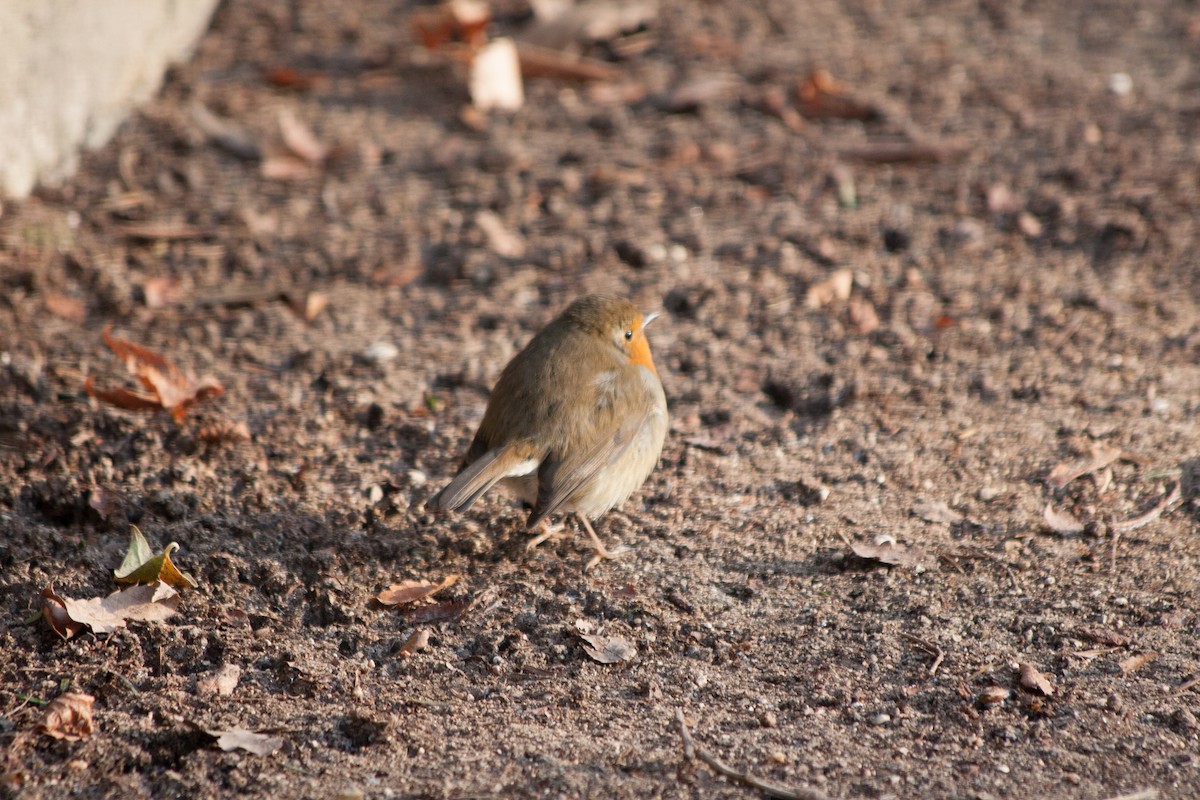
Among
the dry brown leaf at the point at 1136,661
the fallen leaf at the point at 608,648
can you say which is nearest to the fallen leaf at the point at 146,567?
the fallen leaf at the point at 608,648

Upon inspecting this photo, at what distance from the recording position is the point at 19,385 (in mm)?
4445

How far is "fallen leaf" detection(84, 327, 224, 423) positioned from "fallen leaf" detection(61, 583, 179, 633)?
1.00 m

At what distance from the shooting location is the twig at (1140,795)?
2834mm

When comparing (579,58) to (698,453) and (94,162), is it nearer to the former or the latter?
(94,162)

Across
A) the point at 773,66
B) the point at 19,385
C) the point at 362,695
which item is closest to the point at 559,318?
the point at 362,695

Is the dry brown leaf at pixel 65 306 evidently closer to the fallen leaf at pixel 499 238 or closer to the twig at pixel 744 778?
the fallen leaf at pixel 499 238

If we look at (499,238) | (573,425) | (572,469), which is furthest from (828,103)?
(572,469)

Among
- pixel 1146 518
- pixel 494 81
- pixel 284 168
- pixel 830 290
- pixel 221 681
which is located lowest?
pixel 1146 518

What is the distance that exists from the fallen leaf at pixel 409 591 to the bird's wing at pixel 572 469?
0.34 meters

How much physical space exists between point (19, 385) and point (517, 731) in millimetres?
2482

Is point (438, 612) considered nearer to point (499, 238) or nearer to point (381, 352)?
point (381, 352)

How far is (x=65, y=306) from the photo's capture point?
5.13 metres

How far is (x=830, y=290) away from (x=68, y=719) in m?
3.53

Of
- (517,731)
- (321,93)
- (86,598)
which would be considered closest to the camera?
(517,731)
